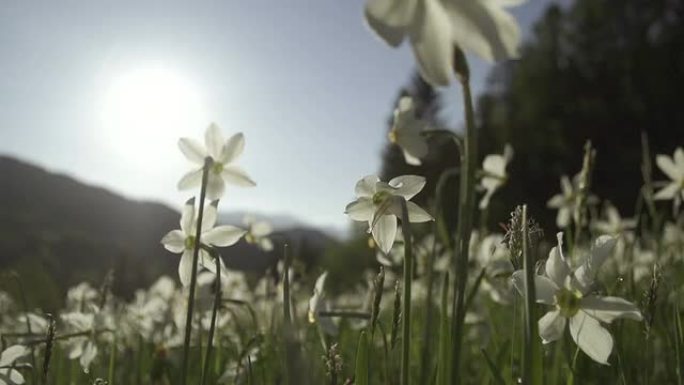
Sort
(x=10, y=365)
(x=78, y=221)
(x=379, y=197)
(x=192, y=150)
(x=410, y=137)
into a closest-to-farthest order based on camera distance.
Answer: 1. (x=379, y=197)
2. (x=10, y=365)
3. (x=410, y=137)
4. (x=192, y=150)
5. (x=78, y=221)

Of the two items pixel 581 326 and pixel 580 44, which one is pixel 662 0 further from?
pixel 581 326

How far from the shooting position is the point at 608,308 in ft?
4.61

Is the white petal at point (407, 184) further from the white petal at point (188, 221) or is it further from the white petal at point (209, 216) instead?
the white petal at point (188, 221)

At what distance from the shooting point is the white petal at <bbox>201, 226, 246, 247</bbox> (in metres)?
1.85

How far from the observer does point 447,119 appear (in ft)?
158

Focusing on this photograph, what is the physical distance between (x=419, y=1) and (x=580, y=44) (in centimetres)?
3600

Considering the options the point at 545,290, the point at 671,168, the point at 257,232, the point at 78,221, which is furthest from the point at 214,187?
the point at 78,221

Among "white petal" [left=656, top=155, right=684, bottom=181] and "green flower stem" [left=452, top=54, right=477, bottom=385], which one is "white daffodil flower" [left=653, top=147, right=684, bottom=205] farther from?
"green flower stem" [left=452, top=54, right=477, bottom=385]

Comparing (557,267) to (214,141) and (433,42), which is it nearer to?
(433,42)

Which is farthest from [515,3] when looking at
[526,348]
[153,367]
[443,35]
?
[153,367]

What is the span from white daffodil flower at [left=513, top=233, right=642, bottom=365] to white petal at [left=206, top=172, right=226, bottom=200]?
96cm

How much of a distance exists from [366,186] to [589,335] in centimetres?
57

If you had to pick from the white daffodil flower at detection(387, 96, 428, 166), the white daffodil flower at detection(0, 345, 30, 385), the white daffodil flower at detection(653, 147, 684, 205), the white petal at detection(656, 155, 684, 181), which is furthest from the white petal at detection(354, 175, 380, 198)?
the white petal at detection(656, 155, 684, 181)

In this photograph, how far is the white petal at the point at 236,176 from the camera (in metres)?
2.03
